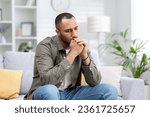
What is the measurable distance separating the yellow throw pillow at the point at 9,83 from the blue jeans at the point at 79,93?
0.84 meters

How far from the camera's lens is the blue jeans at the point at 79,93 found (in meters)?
1.91

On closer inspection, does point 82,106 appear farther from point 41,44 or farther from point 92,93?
point 41,44

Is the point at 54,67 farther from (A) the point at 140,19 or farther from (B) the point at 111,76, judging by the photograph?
(A) the point at 140,19

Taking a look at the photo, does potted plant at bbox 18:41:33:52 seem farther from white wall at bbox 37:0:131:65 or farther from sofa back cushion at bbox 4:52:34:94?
sofa back cushion at bbox 4:52:34:94

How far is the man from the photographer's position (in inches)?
80.4

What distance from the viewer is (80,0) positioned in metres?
5.38

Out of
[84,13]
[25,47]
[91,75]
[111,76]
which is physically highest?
[84,13]

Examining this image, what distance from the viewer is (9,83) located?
9.66ft

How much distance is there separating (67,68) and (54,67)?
0.08 meters

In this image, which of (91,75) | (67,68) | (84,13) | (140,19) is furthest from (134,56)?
(67,68)

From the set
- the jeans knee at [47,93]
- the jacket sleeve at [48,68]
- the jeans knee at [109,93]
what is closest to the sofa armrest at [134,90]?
the jeans knee at [109,93]

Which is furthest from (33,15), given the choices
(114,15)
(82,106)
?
(82,106)

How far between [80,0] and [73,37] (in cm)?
332

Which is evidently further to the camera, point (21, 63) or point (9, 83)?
point (21, 63)
